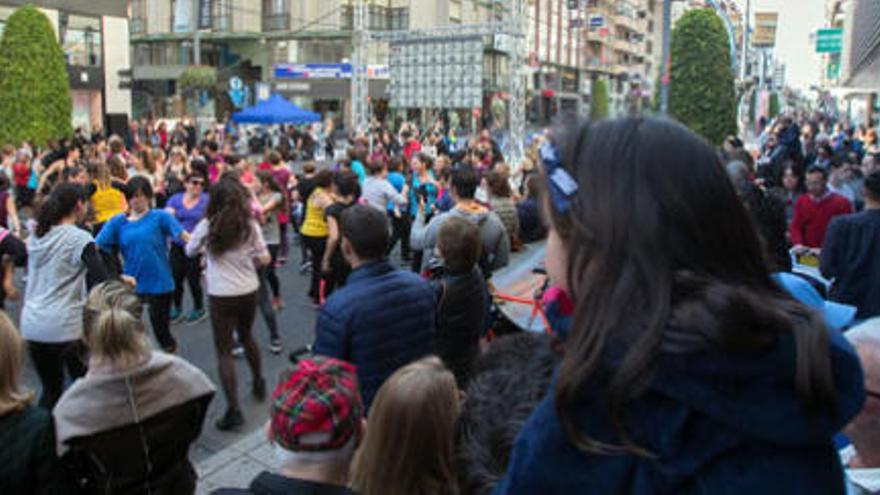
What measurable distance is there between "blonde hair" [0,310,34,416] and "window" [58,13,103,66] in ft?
108

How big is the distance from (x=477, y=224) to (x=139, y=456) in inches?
135

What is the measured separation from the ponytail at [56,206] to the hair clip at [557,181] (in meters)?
4.46

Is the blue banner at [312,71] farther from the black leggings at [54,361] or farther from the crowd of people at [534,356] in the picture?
the black leggings at [54,361]

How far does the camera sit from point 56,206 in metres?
4.85

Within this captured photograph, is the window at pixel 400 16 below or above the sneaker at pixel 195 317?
above

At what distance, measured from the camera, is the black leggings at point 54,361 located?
480cm

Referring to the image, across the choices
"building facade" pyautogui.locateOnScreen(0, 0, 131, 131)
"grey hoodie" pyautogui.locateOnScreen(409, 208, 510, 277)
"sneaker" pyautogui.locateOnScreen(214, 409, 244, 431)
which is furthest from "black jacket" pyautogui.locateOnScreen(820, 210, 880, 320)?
"building facade" pyautogui.locateOnScreen(0, 0, 131, 131)

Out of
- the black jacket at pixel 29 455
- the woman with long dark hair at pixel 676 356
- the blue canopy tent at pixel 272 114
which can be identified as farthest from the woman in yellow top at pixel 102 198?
the blue canopy tent at pixel 272 114

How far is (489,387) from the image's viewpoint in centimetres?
191

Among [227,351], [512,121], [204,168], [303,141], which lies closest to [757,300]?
[227,351]

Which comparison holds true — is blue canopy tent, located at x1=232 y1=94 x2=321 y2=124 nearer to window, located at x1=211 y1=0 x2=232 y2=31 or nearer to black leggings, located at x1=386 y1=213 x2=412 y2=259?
black leggings, located at x1=386 y1=213 x2=412 y2=259

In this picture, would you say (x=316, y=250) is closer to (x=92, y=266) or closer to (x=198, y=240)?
(x=198, y=240)

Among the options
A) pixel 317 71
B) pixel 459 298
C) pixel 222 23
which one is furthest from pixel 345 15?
pixel 459 298

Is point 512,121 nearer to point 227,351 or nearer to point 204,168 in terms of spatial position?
point 204,168
